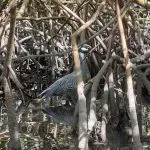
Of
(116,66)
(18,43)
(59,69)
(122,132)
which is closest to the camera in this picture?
(122,132)

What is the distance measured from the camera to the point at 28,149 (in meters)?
5.57

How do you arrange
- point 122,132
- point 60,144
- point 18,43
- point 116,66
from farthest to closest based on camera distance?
point 18,43 → point 116,66 → point 122,132 → point 60,144

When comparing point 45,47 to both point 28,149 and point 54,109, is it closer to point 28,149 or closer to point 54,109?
point 54,109

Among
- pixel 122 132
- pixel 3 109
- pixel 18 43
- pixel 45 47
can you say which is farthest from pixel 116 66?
pixel 45 47

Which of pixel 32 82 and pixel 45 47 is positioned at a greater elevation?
pixel 45 47

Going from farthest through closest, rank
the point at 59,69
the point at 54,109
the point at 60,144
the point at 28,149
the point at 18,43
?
1. the point at 59,69
2. the point at 18,43
3. the point at 54,109
4. the point at 60,144
5. the point at 28,149

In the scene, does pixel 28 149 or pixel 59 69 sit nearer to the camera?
pixel 28 149

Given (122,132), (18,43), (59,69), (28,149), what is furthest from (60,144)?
(59,69)

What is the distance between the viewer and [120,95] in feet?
23.0

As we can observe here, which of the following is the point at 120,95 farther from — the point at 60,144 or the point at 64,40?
the point at 64,40

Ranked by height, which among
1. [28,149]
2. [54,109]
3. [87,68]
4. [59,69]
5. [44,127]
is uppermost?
[59,69]

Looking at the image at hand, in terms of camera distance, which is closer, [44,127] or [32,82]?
[44,127]

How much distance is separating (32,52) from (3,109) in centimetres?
366

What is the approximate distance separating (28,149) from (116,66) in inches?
82.8
